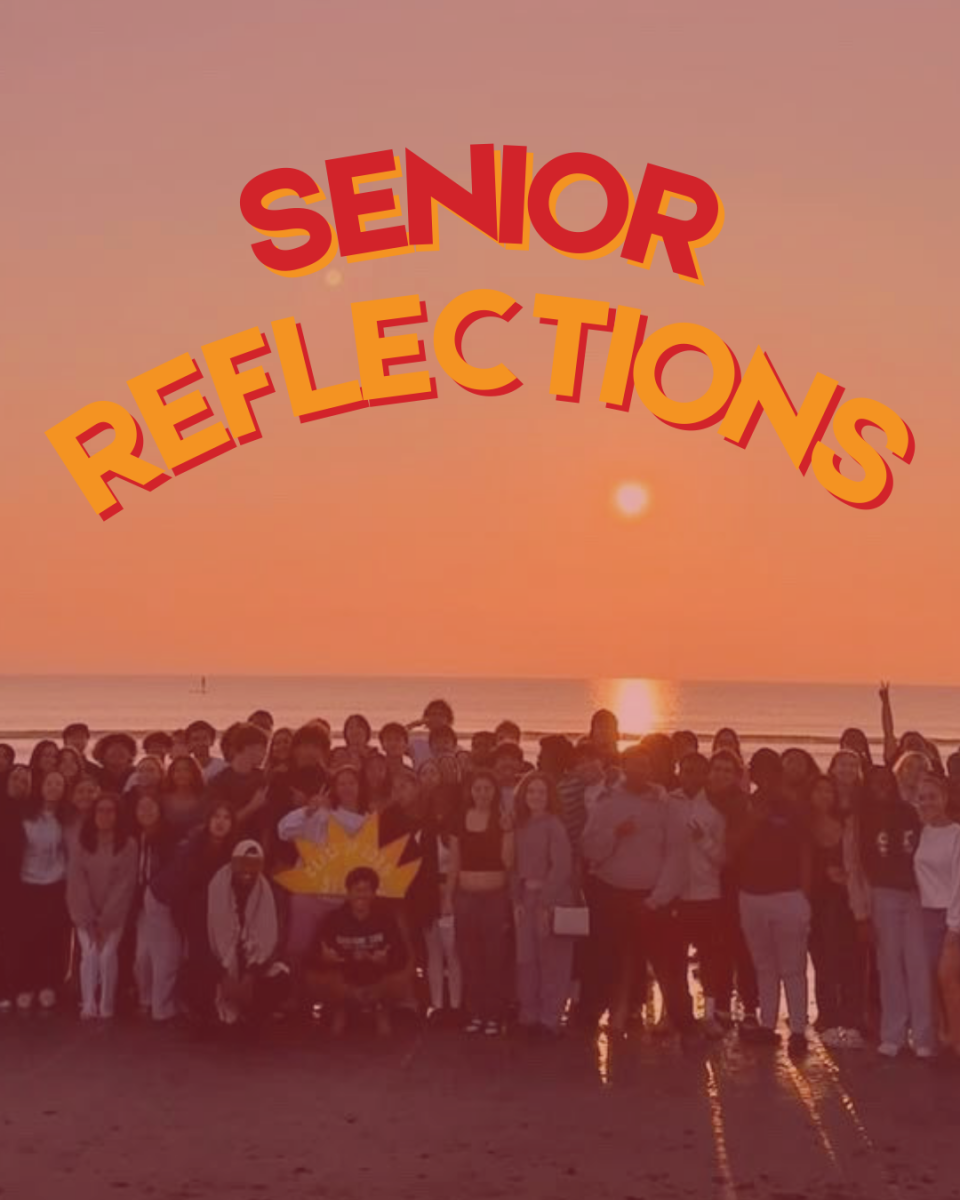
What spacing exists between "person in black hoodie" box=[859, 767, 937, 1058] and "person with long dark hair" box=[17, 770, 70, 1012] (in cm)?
494

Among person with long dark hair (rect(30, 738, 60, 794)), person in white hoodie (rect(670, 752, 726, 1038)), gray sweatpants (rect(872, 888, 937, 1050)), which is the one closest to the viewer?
gray sweatpants (rect(872, 888, 937, 1050))

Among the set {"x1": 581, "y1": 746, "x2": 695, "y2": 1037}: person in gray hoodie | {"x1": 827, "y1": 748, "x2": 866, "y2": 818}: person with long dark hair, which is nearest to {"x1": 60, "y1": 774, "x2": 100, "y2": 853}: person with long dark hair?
{"x1": 581, "y1": 746, "x2": 695, "y2": 1037}: person in gray hoodie

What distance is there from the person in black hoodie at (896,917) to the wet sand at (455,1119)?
0.34m

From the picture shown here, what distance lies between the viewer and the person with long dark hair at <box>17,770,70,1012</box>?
9727 mm

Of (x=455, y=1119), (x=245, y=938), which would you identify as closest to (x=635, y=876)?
(x=245, y=938)

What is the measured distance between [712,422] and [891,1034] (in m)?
4.23

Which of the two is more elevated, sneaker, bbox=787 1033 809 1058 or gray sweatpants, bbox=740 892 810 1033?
gray sweatpants, bbox=740 892 810 1033

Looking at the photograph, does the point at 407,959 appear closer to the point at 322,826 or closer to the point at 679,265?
the point at 322,826

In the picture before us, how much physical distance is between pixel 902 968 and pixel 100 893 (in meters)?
4.82

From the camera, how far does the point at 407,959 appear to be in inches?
369

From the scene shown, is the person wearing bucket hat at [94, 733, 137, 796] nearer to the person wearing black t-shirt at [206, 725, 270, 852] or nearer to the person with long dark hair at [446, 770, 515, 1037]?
the person wearing black t-shirt at [206, 725, 270, 852]

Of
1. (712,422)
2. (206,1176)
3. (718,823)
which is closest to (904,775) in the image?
(718,823)

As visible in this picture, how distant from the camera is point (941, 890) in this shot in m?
8.62

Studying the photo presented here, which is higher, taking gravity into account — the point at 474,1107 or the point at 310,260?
the point at 310,260
